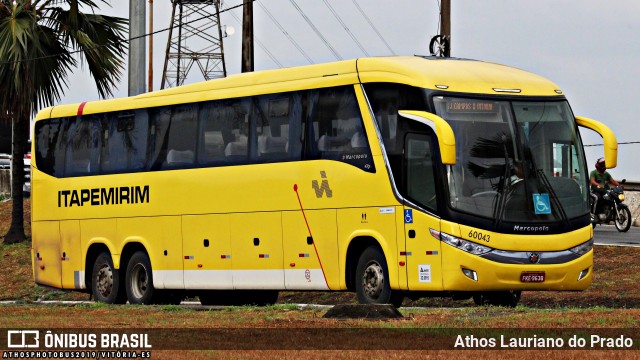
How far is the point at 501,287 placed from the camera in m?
20.0

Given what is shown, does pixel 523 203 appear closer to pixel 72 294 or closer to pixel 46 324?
pixel 46 324

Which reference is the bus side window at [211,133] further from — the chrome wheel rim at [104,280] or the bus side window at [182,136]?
the chrome wheel rim at [104,280]

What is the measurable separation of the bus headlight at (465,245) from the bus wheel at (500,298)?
5.86ft

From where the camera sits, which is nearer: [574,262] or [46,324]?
[46,324]

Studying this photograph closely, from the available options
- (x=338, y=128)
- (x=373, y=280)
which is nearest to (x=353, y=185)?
(x=338, y=128)

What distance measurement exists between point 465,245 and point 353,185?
7.17 ft

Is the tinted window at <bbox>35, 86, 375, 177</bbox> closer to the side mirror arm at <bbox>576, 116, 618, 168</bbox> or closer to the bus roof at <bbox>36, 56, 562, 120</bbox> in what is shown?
the bus roof at <bbox>36, 56, 562, 120</bbox>

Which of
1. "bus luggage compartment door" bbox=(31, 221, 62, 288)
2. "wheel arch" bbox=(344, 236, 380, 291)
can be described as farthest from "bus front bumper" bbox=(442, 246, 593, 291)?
"bus luggage compartment door" bbox=(31, 221, 62, 288)

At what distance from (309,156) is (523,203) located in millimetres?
3574

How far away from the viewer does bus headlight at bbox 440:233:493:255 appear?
779 inches

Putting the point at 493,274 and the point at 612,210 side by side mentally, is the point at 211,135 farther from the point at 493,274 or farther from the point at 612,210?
the point at 612,210

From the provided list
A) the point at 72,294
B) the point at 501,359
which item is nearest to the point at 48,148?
the point at 72,294

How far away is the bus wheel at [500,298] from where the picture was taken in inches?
859

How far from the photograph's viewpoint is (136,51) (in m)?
31.3
